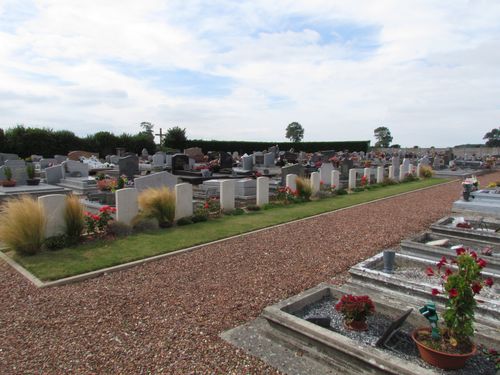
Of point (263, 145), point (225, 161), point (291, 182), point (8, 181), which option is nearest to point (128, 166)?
point (8, 181)

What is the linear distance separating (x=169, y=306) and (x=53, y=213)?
3.99 m

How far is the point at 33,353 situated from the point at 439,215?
1052 cm

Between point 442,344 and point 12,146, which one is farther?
point 12,146

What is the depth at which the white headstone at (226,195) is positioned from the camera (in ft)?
36.3

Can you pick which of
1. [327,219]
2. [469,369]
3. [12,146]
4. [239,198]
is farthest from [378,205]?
[12,146]

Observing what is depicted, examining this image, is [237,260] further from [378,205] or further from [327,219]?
[378,205]

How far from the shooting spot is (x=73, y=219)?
24.9 ft

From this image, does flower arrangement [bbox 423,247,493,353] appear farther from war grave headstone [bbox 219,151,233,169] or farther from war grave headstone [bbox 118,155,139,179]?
war grave headstone [bbox 219,151,233,169]

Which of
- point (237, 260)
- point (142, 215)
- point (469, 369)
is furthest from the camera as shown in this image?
point (142, 215)

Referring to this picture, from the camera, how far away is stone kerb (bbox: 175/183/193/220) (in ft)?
31.4

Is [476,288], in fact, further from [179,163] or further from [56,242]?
[179,163]

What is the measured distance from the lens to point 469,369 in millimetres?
3385

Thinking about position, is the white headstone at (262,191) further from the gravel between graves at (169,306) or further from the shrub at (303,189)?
the gravel between graves at (169,306)

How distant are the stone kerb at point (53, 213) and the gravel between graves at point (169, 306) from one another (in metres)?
1.19
